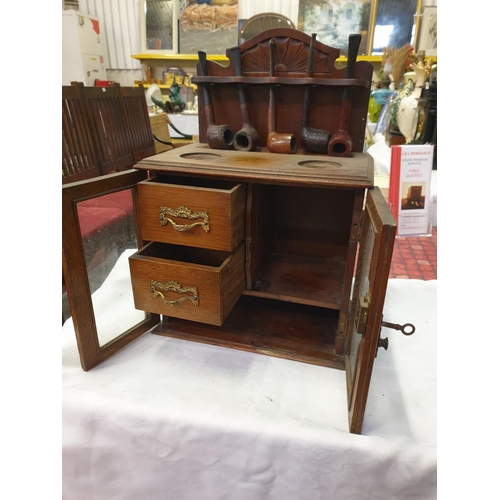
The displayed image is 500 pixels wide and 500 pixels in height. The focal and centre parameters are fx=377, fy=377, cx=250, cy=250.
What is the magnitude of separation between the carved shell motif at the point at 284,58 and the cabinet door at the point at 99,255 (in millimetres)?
468

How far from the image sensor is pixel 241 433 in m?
0.78

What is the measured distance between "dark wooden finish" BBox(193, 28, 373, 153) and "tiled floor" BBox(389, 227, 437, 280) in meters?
0.55

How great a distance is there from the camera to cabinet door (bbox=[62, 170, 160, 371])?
32.6 inches

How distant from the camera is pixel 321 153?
42.1 inches

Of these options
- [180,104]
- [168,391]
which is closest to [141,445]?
[168,391]

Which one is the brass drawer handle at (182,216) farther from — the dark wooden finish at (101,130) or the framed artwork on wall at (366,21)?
the framed artwork on wall at (366,21)

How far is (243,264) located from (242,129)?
398 mm

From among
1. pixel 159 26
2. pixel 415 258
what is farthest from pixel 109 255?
pixel 159 26

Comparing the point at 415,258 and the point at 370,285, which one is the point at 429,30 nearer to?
the point at 415,258

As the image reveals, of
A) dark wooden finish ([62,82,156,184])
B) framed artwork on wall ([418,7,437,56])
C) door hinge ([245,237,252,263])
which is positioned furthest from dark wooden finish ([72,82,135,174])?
framed artwork on wall ([418,7,437,56])

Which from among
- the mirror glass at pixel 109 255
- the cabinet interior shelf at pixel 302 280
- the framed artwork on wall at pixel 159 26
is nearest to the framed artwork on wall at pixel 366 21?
the framed artwork on wall at pixel 159 26

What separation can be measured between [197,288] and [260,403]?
0.30m

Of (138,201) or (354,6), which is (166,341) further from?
(354,6)

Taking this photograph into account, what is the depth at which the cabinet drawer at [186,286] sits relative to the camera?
2.91 ft
